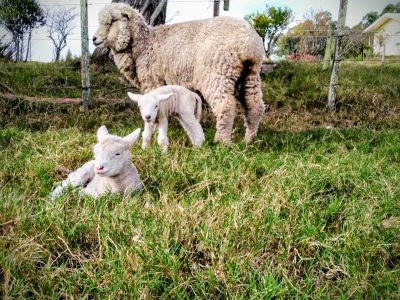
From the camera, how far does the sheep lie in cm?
523

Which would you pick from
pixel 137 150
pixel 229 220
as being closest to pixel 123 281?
pixel 229 220

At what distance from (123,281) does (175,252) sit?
404 mm

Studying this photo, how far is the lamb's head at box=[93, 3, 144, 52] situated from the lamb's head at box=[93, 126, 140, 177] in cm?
295

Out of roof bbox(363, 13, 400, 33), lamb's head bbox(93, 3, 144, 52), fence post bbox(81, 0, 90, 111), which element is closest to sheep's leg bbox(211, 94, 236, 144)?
lamb's head bbox(93, 3, 144, 52)

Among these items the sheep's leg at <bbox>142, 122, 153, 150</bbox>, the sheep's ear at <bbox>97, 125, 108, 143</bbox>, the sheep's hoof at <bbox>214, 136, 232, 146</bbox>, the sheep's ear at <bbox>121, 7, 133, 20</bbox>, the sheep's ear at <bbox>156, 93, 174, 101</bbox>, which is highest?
the sheep's ear at <bbox>121, 7, 133, 20</bbox>

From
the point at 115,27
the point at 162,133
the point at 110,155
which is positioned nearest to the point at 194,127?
the point at 162,133

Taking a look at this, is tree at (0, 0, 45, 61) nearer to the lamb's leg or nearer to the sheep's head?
the sheep's head

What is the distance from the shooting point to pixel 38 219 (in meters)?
2.71

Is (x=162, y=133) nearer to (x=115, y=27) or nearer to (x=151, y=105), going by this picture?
(x=151, y=105)

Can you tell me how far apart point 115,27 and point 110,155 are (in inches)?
130

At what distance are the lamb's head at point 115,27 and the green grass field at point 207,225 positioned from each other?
163 centimetres

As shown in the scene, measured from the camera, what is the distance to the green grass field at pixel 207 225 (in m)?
2.21

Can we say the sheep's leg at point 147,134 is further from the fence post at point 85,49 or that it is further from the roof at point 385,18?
the roof at point 385,18

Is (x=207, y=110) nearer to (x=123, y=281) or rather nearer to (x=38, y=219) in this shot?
(x=38, y=219)
